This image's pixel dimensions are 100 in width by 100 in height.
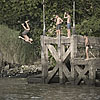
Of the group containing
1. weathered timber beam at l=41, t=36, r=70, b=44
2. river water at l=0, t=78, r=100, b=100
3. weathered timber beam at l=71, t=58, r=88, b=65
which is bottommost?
river water at l=0, t=78, r=100, b=100

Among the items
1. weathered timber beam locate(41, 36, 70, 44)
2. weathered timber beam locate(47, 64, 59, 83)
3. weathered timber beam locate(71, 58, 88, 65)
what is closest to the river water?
weathered timber beam locate(47, 64, 59, 83)

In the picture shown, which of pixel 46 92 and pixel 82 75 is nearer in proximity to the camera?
pixel 46 92

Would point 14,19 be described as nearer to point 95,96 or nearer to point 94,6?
point 94,6

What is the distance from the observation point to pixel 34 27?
37.2m

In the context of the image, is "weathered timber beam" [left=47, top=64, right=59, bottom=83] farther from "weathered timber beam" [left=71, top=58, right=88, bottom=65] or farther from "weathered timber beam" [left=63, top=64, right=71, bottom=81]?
"weathered timber beam" [left=71, top=58, right=88, bottom=65]

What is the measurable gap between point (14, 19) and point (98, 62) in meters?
13.8

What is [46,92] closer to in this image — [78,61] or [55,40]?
[78,61]

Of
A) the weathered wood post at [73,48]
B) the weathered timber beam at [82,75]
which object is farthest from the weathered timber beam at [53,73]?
the weathered timber beam at [82,75]

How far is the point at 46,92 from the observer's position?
23.4 metres

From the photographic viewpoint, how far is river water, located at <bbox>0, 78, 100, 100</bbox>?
2157cm

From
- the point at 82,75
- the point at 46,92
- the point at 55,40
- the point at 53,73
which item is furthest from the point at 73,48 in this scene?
the point at 46,92

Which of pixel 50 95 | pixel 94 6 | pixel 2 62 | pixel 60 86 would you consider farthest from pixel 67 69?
pixel 94 6

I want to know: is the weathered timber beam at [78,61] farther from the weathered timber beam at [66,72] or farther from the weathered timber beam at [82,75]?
the weathered timber beam at [66,72]

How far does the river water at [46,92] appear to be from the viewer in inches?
849
